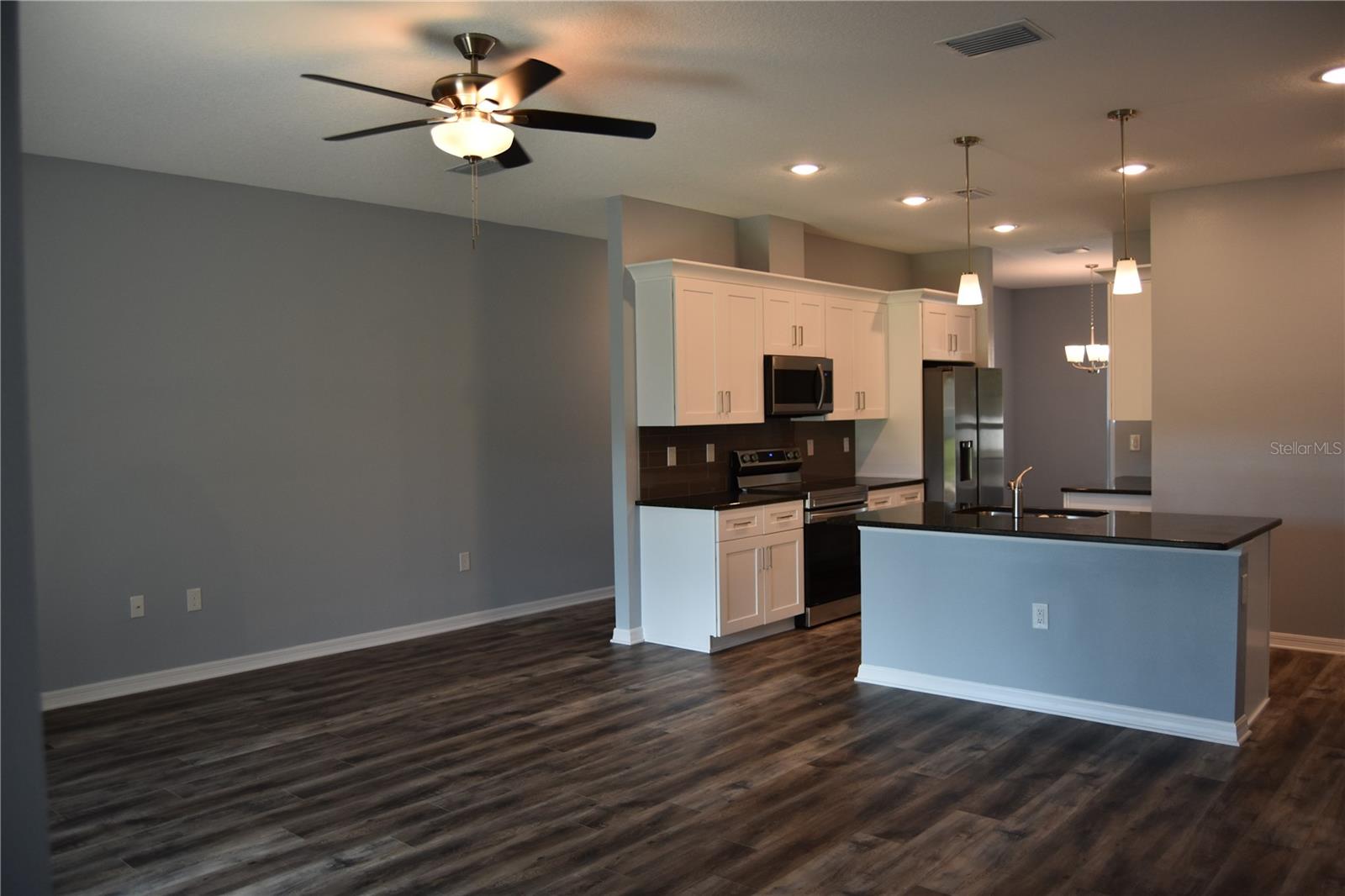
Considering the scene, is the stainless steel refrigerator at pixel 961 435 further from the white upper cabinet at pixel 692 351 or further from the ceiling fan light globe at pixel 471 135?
the ceiling fan light globe at pixel 471 135

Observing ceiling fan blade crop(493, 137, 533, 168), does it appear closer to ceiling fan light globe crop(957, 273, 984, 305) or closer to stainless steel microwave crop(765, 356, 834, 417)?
ceiling fan light globe crop(957, 273, 984, 305)

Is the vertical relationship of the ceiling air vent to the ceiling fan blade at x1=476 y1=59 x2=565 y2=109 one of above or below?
above

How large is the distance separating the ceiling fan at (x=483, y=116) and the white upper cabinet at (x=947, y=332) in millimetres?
4444

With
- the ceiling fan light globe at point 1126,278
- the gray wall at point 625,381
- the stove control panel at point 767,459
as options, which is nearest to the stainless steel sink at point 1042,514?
the ceiling fan light globe at point 1126,278

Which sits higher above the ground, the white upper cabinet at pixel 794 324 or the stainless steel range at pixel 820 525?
the white upper cabinet at pixel 794 324

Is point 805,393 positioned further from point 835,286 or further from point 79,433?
point 79,433

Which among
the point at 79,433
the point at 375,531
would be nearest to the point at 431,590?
the point at 375,531

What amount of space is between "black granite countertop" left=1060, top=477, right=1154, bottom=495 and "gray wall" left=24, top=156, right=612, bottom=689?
3.47m

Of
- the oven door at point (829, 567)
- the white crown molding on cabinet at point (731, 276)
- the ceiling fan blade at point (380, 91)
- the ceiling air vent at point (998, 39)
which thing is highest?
the ceiling air vent at point (998, 39)

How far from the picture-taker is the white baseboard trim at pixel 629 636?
599 centimetres

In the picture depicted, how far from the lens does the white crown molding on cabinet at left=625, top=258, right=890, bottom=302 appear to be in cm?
580

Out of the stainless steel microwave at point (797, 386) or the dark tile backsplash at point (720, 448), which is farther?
the stainless steel microwave at point (797, 386)

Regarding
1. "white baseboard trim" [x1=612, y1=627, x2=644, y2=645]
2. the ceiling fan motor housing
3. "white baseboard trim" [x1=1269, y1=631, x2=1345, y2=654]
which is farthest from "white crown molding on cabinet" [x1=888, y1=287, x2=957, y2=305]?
the ceiling fan motor housing

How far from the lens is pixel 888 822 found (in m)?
3.34
